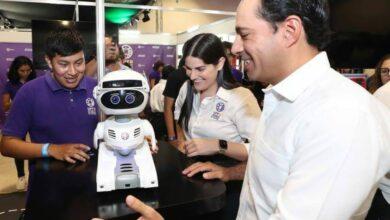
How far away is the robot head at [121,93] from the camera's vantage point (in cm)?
89

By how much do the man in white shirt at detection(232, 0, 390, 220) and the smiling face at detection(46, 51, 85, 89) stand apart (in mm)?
798

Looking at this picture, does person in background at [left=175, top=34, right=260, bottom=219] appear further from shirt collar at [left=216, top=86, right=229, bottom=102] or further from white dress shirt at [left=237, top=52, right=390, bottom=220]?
white dress shirt at [left=237, top=52, right=390, bottom=220]

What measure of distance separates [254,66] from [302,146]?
23 cm

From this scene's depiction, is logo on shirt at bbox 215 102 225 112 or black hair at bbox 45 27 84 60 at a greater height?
black hair at bbox 45 27 84 60

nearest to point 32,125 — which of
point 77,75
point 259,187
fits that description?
point 77,75

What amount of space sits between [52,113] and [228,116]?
28.1 inches

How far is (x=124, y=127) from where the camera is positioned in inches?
36.1

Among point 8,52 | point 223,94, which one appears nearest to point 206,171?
point 223,94

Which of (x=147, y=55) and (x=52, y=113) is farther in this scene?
(x=147, y=55)

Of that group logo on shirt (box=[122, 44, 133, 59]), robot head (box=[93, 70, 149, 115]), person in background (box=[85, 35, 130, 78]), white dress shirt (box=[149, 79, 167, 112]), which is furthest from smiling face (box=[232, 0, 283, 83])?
logo on shirt (box=[122, 44, 133, 59])

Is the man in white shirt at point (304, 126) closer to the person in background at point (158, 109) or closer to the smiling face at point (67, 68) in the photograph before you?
the smiling face at point (67, 68)

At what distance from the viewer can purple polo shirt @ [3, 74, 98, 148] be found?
4.31ft

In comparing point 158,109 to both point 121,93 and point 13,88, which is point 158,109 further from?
point 121,93

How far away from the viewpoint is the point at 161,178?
3.00 ft
